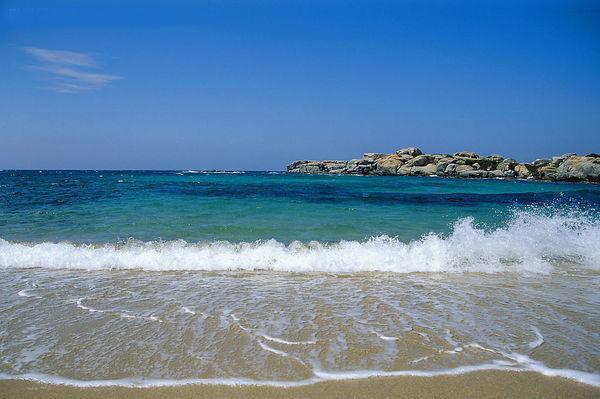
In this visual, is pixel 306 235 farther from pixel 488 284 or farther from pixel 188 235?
pixel 488 284

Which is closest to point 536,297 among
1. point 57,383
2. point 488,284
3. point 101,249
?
point 488,284

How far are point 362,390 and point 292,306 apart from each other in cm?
227

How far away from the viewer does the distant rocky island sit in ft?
176

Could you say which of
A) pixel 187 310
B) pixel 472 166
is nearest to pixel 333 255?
pixel 187 310

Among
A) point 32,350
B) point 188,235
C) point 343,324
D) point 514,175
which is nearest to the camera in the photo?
point 32,350

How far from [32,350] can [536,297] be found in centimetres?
654

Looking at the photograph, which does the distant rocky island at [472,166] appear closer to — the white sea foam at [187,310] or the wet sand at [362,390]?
the wet sand at [362,390]

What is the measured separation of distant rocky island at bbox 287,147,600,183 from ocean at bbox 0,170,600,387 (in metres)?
51.7

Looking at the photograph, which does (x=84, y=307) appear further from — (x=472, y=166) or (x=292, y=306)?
(x=472, y=166)

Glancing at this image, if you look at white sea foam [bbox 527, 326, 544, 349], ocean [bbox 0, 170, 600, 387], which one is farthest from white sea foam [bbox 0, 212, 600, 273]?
white sea foam [bbox 527, 326, 544, 349]

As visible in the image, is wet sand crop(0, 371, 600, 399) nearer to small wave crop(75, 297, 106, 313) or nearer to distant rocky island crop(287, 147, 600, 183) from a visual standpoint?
small wave crop(75, 297, 106, 313)

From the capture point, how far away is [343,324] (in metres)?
4.57

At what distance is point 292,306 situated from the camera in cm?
528

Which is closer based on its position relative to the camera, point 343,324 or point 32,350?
point 32,350
